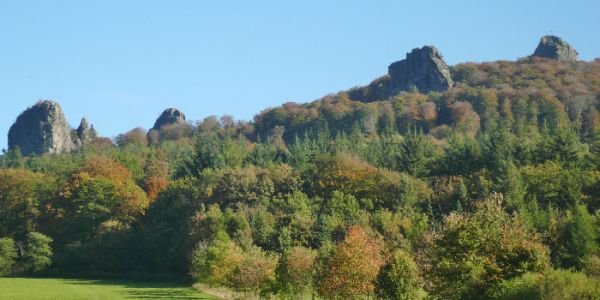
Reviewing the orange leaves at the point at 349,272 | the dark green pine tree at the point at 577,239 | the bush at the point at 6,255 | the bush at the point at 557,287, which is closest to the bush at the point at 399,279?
the orange leaves at the point at 349,272

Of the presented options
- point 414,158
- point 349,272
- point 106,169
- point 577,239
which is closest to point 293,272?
point 349,272

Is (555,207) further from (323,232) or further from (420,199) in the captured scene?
(323,232)

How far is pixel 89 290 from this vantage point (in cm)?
7094

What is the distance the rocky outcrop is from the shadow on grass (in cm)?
10812

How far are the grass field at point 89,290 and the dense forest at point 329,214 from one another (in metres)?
3.32

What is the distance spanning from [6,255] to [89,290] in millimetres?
29236

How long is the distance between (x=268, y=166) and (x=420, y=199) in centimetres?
2470

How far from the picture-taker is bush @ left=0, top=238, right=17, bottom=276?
9450cm

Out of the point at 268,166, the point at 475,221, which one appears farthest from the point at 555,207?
the point at 475,221

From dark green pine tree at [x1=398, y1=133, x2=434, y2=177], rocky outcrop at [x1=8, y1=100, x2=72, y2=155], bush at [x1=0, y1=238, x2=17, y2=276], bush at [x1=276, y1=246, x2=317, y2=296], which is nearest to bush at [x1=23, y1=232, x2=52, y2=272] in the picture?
bush at [x1=0, y1=238, x2=17, y2=276]

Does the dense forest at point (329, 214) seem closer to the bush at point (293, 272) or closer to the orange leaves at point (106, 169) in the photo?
the bush at point (293, 272)

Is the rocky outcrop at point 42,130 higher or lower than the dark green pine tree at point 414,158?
higher

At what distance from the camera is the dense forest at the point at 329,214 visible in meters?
43.8

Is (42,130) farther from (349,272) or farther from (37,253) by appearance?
(349,272)
